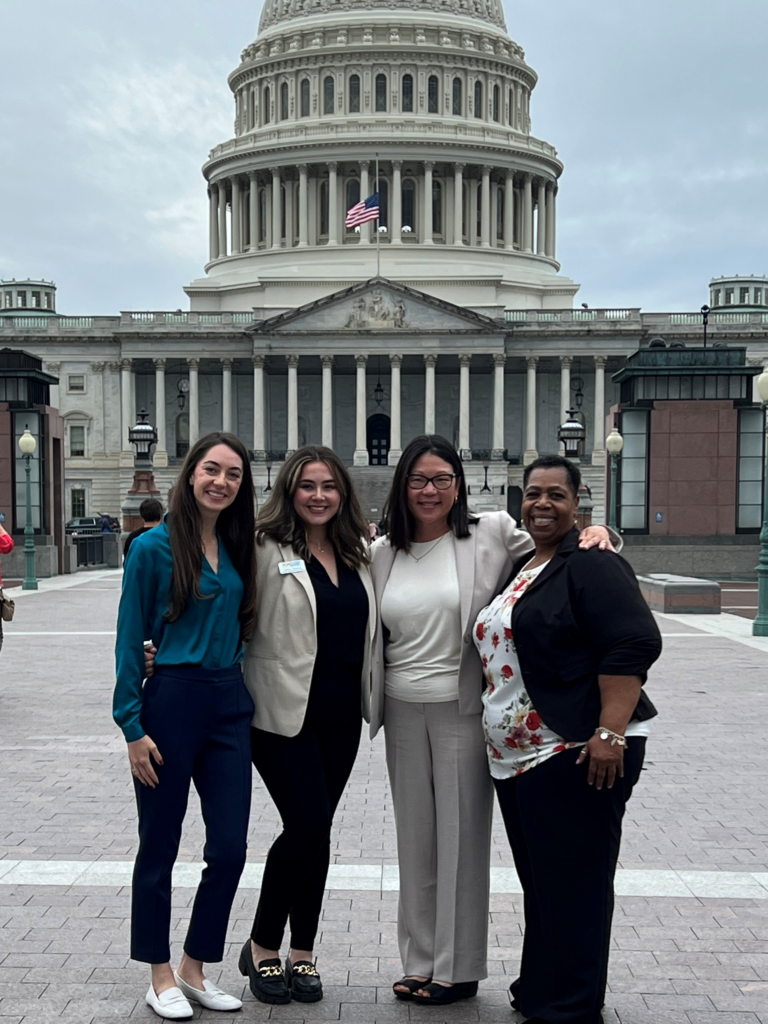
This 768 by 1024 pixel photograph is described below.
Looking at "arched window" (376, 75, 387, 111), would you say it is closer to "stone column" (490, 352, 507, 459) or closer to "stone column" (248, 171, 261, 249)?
"stone column" (248, 171, 261, 249)

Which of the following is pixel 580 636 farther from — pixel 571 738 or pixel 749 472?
pixel 749 472

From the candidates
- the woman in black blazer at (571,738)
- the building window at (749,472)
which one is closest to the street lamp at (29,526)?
the building window at (749,472)

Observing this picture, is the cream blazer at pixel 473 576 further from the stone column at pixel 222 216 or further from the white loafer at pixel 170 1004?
the stone column at pixel 222 216

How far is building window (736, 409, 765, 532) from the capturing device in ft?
111

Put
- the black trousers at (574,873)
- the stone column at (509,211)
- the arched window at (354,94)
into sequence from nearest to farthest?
the black trousers at (574,873) → the stone column at (509,211) → the arched window at (354,94)

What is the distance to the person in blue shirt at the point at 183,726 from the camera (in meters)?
5.37

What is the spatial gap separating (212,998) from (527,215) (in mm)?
98530

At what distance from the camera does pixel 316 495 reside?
5734 millimetres

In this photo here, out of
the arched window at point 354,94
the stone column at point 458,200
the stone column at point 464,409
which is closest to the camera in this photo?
the stone column at point 464,409

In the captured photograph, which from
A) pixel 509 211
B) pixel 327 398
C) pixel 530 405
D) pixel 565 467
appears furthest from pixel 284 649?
pixel 509 211

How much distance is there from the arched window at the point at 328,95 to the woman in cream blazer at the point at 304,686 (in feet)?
323

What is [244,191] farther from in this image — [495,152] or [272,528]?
[272,528]

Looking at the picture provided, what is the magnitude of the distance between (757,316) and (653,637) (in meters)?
84.3

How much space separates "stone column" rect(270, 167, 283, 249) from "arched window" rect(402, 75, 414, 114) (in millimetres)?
10826
